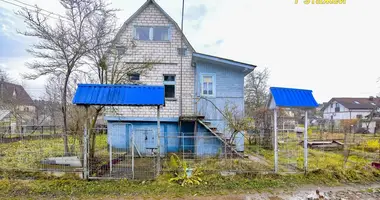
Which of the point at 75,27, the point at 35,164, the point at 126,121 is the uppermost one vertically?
the point at 75,27

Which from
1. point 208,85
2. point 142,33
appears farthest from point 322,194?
point 142,33

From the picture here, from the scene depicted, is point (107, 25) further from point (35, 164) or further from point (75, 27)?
point (35, 164)

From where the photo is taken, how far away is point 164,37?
11.3 meters

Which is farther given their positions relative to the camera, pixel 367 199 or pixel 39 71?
pixel 39 71

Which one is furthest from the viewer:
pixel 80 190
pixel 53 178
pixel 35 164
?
pixel 35 164

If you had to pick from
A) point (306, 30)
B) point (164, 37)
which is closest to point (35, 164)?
point (164, 37)

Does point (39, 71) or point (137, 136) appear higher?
point (39, 71)

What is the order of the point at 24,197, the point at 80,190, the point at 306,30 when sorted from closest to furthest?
the point at 24,197, the point at 80,190, the point at 306,30

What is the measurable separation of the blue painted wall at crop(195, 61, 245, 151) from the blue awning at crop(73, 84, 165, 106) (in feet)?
14.5

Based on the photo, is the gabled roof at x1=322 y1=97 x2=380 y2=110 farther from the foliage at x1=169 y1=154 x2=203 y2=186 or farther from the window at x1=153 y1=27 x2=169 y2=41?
the foliage at x1=169 y1=154 x2=203 y2=186

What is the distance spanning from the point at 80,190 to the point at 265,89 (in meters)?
23.1

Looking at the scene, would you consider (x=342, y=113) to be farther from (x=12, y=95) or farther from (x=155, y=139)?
(x=12, y=95)

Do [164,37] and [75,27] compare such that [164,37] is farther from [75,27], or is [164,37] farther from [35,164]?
[35,164]

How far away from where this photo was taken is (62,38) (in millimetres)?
7145
